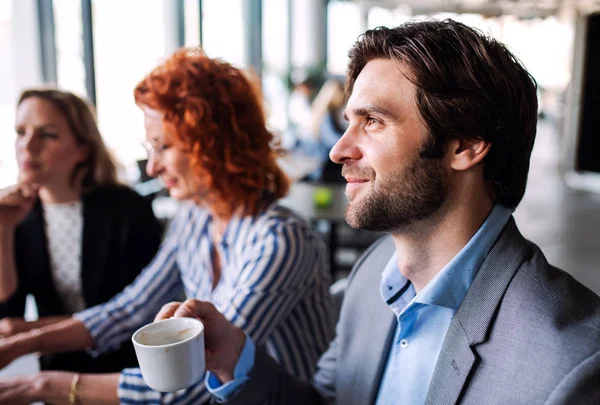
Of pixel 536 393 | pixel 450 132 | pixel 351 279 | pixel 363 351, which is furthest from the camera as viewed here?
pixel 351 279

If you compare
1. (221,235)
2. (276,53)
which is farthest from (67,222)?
(276,53)

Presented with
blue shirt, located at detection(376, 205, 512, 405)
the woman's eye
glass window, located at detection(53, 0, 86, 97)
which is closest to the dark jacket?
the woman's eye

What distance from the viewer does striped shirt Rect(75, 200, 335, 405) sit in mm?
1342

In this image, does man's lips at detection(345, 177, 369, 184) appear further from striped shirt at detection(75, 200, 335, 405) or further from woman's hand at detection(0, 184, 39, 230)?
woman's hand at detection(0, 184, 39, 230)

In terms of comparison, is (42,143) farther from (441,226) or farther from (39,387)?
(441,226)

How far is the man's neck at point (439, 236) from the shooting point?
102 cm

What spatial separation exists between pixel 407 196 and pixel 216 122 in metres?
0.77

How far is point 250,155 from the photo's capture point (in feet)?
5.40

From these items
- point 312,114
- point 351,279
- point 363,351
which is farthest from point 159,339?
point 312,114

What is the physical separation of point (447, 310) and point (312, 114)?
5.32m

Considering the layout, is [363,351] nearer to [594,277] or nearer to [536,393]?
[536,393]

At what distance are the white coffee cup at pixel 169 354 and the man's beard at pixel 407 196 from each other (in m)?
0.39

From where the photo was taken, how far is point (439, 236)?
3.40 feet

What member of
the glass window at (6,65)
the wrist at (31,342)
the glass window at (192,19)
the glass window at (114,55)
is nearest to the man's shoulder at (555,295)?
the wrist at (31,342)
